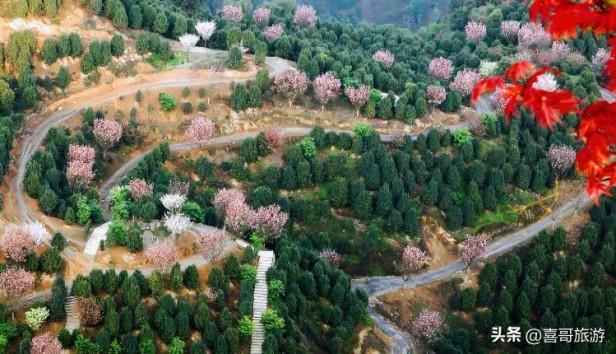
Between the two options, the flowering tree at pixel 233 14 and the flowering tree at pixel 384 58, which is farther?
the flowering tree at pixel 233 14

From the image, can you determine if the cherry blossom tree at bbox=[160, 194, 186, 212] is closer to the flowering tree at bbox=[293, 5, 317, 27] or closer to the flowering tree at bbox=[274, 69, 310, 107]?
the flowering tree at bbox=[274, 69, 310, 107]

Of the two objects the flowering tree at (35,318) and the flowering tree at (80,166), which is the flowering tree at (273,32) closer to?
the flowering tree at (80,166)

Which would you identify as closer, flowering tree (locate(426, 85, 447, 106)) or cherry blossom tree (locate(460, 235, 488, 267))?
cherry blossom tree (locate(460, 235, 488, 267))

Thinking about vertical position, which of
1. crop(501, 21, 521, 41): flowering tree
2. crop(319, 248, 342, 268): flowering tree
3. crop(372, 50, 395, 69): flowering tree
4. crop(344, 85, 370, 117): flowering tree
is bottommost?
crop(319, 248, 342, 268): flowering tree

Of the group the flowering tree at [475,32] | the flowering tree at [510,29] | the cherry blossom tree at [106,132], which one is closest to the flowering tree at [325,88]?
the cherry blossom tree at [106,132]

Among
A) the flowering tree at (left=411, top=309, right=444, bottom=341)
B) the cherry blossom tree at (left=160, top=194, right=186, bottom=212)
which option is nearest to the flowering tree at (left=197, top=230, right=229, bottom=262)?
the cherry blossom tree at (left=160, top=194, right=186, bottom=212)

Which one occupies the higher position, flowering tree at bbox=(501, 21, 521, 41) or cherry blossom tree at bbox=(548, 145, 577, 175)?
flowering tree at bbox=(501, 21, 521, 41)

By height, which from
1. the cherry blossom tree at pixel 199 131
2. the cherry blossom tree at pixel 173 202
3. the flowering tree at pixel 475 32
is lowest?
the cherry blossom tree at pixel 173 202
